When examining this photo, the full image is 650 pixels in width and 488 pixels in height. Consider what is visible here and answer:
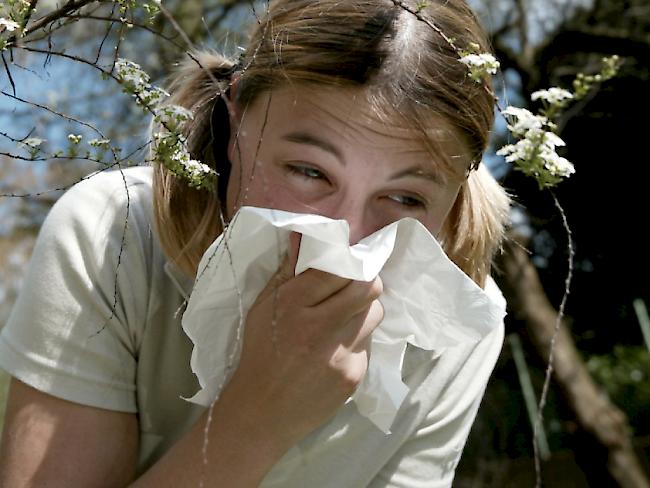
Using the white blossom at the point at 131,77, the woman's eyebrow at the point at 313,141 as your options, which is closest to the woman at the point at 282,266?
the woman's eyebrow at the point at 313,141

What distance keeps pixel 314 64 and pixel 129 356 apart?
0.55 metres

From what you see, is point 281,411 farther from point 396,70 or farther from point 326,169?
point 396,70

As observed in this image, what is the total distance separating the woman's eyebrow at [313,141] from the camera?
1278 mm

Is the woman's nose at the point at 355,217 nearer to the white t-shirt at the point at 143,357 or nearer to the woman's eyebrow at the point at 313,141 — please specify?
the woman's eyebrow at the point at 313,141

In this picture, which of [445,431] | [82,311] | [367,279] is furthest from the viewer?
[445,431]

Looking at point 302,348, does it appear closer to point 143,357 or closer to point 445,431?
point 143,357

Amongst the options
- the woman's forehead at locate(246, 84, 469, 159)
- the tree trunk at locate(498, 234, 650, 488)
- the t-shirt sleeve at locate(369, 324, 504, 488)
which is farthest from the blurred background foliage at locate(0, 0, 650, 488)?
the woman's forehead at locate(246, 84, 469, 159)

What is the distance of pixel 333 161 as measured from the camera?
1.28 m

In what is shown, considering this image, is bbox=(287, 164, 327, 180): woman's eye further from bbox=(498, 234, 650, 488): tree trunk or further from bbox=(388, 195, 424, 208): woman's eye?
bbox=(498, 234, 650, 488): tree trunk

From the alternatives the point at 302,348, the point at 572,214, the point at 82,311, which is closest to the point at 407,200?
the point at 302,348

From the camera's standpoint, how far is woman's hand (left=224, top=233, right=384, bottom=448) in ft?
4.03

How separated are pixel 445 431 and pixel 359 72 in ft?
2.48

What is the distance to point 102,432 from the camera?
1379 millimetres

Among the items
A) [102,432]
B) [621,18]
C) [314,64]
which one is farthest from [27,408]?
[621,18]
